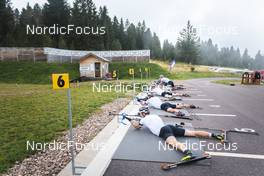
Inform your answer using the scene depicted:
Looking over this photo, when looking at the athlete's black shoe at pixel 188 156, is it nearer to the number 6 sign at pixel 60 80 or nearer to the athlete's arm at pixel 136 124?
the athlete's arm at pixel 136 124

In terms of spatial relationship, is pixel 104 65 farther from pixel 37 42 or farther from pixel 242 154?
pixel 242 154

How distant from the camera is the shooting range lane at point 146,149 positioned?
4414 mm

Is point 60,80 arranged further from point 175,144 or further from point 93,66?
point 93,66

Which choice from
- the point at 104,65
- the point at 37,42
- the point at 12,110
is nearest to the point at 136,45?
the point at 37,42

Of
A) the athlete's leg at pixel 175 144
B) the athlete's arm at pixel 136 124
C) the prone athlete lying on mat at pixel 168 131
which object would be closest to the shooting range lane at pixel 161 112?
the athlete's arm at pixel 136 124

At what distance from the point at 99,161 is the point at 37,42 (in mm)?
44984

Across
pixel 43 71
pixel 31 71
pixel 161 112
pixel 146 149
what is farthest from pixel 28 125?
pixel 31 71

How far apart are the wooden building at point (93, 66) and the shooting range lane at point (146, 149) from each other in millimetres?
24658

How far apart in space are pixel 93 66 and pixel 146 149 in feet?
84.9

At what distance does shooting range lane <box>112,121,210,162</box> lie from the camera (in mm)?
4414

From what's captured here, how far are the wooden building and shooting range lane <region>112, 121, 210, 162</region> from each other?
24.7 metres

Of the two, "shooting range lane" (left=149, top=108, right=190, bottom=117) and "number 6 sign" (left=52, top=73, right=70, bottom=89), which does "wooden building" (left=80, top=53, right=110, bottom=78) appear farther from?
"number 6 sign" (left=52, top=73, right=70, bottom=89)

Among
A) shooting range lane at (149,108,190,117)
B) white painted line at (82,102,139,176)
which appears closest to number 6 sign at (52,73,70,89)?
white painted line at (82,102,139,176)

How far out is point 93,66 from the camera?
97.6ft
